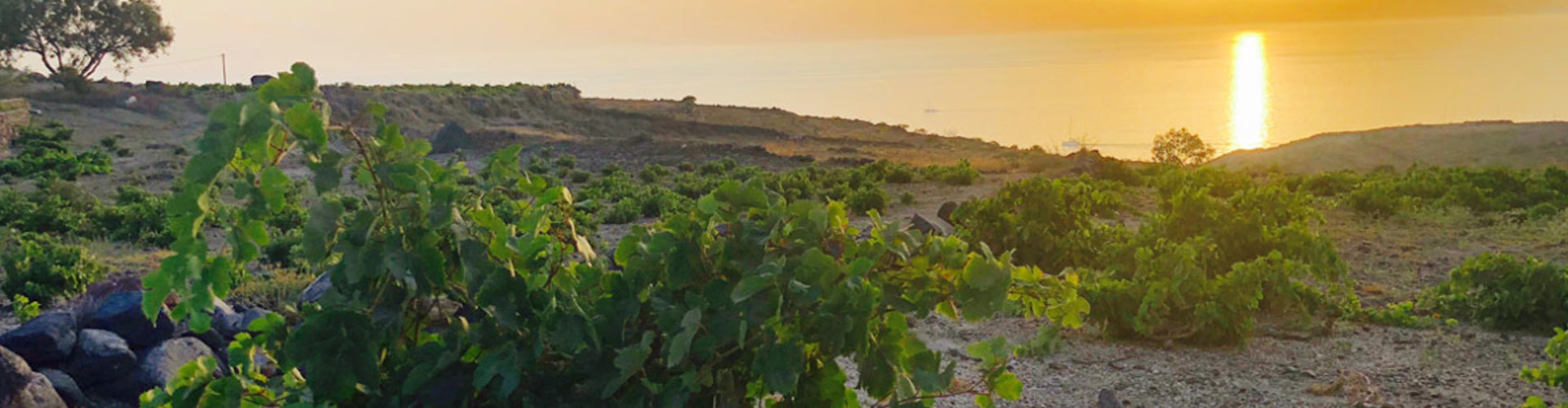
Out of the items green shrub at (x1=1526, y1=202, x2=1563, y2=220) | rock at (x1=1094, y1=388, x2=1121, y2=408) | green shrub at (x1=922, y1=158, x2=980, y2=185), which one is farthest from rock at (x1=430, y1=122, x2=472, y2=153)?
rock at (x1=1094, y1=388, x2=1121, y2=408)

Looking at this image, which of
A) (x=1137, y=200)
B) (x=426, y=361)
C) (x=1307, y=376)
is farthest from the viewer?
(x=1137, y=200)

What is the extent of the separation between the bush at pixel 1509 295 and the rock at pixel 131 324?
7.34 meters

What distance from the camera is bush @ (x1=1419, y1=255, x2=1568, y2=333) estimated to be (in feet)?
23.6

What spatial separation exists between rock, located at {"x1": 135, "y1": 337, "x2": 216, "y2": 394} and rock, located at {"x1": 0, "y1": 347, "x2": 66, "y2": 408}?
547mm

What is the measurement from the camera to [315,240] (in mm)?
A: 2596

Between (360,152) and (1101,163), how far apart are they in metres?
16.7

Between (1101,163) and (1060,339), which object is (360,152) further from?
(1101,163)

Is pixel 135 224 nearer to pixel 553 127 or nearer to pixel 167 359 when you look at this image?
pixel 167 359

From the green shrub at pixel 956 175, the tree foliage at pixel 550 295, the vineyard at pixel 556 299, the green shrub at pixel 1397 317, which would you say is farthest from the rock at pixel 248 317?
the green shrub at pixel 956 175

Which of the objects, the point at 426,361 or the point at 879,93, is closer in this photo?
the point at 426,361

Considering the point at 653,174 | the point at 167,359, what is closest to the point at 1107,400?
the point at 167,359

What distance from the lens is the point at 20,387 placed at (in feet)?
16.8

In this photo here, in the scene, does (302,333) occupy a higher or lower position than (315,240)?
lower

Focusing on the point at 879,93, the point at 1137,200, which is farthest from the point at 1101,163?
the point at 879,93
